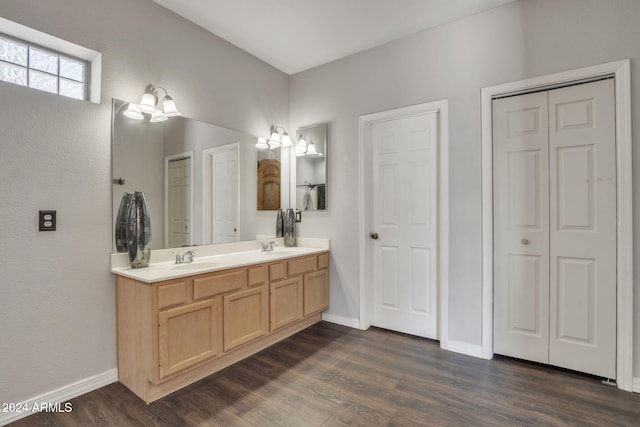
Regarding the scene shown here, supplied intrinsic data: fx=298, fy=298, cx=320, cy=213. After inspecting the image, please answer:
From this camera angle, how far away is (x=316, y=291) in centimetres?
307

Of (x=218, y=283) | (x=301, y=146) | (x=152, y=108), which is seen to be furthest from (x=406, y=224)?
(x=152, y=108)

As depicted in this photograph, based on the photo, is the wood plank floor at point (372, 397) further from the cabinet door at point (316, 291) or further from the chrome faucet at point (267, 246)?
the chrome faucet at point (267, 246)

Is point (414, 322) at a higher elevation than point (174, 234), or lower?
lower

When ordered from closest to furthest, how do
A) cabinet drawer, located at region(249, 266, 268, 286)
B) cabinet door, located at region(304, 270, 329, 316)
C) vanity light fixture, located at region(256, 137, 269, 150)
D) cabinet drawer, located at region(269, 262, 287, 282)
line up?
cabinet drawer, located at region(249, 266, 268, 286)
cabinet drawer, located at region(269, 262, 287, 282)
cabinet door, located at region(304, 270, 329, 316)
vanity light fixture, located at region(256, 137, 269, 150)

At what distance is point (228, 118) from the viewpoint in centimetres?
289

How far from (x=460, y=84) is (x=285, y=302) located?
241 cm

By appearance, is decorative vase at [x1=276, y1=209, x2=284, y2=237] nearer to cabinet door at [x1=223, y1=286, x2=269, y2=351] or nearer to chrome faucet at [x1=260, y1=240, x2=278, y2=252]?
chrome faucet at [x1=260, y1=240, x2=278, y2=252]

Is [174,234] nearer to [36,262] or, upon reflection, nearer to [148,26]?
[36,262]

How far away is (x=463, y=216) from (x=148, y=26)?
2.89 meters

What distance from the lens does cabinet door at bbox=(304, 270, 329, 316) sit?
9.65 feet

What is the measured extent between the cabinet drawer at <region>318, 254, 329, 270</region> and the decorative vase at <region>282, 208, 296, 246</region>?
42 cm

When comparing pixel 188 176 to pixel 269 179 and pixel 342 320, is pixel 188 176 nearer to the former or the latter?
pixel 269 179

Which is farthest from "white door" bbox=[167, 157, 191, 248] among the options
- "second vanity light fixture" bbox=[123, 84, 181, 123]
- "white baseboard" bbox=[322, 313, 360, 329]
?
"white baseboard" bbox=[322, 313, 360, 329]

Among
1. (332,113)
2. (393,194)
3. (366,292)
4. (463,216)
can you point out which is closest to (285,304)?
(366,292)
